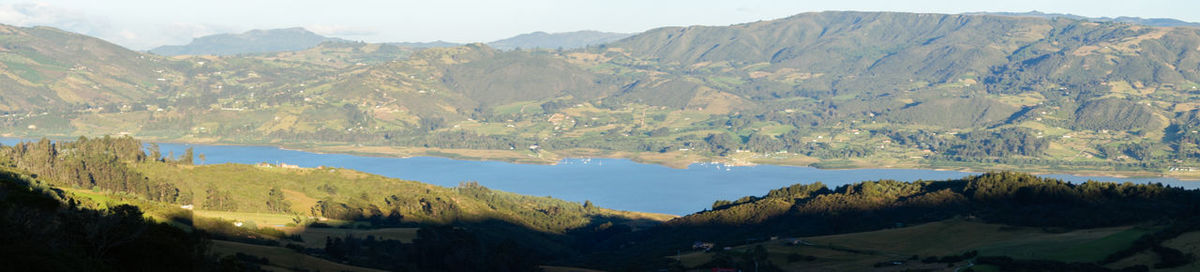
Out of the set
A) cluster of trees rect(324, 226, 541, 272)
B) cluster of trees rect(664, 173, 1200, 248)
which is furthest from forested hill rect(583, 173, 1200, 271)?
cluster of trees rect(324, 226, 541, 272)

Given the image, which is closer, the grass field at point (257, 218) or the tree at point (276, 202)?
the grass field at point (257, 218)

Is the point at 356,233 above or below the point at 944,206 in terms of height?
below

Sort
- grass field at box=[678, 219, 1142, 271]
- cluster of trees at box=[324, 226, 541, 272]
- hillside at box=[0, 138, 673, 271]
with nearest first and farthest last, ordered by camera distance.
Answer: grass field at box=[678, 219, 1142, 271]
cluster of trees at box=[324, 226, 541, 272]
hillside at box=[0, 138, 673, 271]

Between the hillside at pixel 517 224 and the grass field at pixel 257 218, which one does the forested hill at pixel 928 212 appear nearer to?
the hillside at pixel 517 224

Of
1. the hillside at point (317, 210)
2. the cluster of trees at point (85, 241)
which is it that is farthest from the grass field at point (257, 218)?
the cluster of trees at point (85, 241)

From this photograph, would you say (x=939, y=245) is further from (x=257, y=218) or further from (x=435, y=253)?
(x=257, y=218)

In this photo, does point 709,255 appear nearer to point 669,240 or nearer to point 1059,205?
point 669,240

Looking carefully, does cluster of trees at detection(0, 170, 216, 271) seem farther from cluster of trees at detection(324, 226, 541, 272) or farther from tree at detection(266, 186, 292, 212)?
tree at detection(266, 186, 292, 212)

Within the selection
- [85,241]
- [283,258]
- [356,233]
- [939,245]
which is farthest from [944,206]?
[85,241]

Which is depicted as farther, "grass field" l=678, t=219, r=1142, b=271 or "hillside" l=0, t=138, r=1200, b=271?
"grass field" l=678, t=219, r=1142, b=271

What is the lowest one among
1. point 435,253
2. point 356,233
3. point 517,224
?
point 517,224

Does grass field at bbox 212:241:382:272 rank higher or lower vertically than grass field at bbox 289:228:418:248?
higher

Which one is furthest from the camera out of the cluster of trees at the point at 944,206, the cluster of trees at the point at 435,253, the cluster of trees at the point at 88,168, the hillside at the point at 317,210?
the cluster of trees at the point at 88,168

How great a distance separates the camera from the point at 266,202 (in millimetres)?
109250
